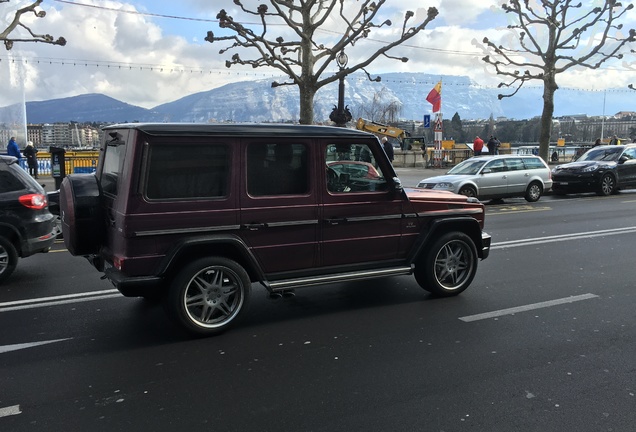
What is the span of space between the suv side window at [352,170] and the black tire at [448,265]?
1010mm

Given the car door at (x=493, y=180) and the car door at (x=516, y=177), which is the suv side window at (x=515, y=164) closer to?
the car door at (x=516, y=177)

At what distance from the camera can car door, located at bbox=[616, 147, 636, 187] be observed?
18812 millimetres

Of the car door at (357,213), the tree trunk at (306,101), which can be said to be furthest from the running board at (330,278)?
the tree trunk at (306,101)

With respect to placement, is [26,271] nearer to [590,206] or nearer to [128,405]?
[128,405]

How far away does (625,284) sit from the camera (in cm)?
678

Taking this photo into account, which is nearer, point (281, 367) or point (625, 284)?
point (281, 367)

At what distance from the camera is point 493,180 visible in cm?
1644

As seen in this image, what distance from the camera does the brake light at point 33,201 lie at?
7.21m

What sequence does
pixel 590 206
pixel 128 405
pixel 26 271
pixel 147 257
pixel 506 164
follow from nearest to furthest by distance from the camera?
1. pixel 128 405
2. pixel 147 257
3. pixel 26 271
4. pixel 590 206
5. pixel 506 164

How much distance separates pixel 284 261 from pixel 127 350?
161cm

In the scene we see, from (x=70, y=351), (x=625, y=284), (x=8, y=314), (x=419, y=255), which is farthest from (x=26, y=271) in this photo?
(x=625, y=284)

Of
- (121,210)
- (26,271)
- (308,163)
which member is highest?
(308,163)

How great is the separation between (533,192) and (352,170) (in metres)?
13.4

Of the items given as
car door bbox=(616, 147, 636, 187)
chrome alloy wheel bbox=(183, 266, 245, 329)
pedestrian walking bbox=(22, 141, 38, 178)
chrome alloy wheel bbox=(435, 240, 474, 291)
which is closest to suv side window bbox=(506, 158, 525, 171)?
car door bbox=(616, 147, 636, 187)
